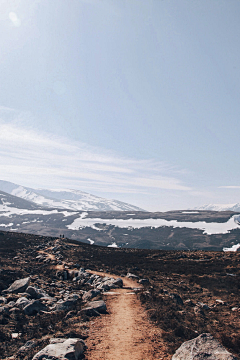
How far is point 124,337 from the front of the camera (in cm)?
1028

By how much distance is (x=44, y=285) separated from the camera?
20.2 meters

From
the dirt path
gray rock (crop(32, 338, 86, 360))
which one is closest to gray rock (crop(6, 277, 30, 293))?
the dirt path

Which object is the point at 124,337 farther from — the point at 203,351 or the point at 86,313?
the point at 203,351

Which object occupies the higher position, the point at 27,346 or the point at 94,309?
A: the point at 27,346

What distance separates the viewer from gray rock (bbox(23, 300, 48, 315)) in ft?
42.7

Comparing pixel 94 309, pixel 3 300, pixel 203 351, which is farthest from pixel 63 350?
pixel 3 300

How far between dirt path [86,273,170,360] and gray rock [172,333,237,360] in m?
0.97

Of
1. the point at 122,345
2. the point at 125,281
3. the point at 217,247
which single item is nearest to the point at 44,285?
the point at 125,281

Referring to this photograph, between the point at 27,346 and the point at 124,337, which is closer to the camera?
the point at 27,346

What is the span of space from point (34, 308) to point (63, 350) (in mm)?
6759

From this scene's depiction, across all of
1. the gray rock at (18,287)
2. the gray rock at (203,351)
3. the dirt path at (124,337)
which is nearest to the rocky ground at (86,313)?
the gray rock at (18,287)

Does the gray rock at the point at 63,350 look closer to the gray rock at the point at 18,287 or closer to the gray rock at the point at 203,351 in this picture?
the gray rock at the point at 203,351

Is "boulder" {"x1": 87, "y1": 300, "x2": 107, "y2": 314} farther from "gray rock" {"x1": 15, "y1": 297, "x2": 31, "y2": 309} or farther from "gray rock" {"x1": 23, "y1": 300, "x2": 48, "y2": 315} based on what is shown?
"gray rock" {"x1": 15, "y1": 297, "x2": 31, "y2": 309}

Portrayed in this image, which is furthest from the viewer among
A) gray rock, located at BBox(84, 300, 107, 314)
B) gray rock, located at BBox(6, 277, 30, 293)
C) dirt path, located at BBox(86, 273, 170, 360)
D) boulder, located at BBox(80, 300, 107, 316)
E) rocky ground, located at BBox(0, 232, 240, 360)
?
gray rock, located at BBox(6, 277, 30, 293)
